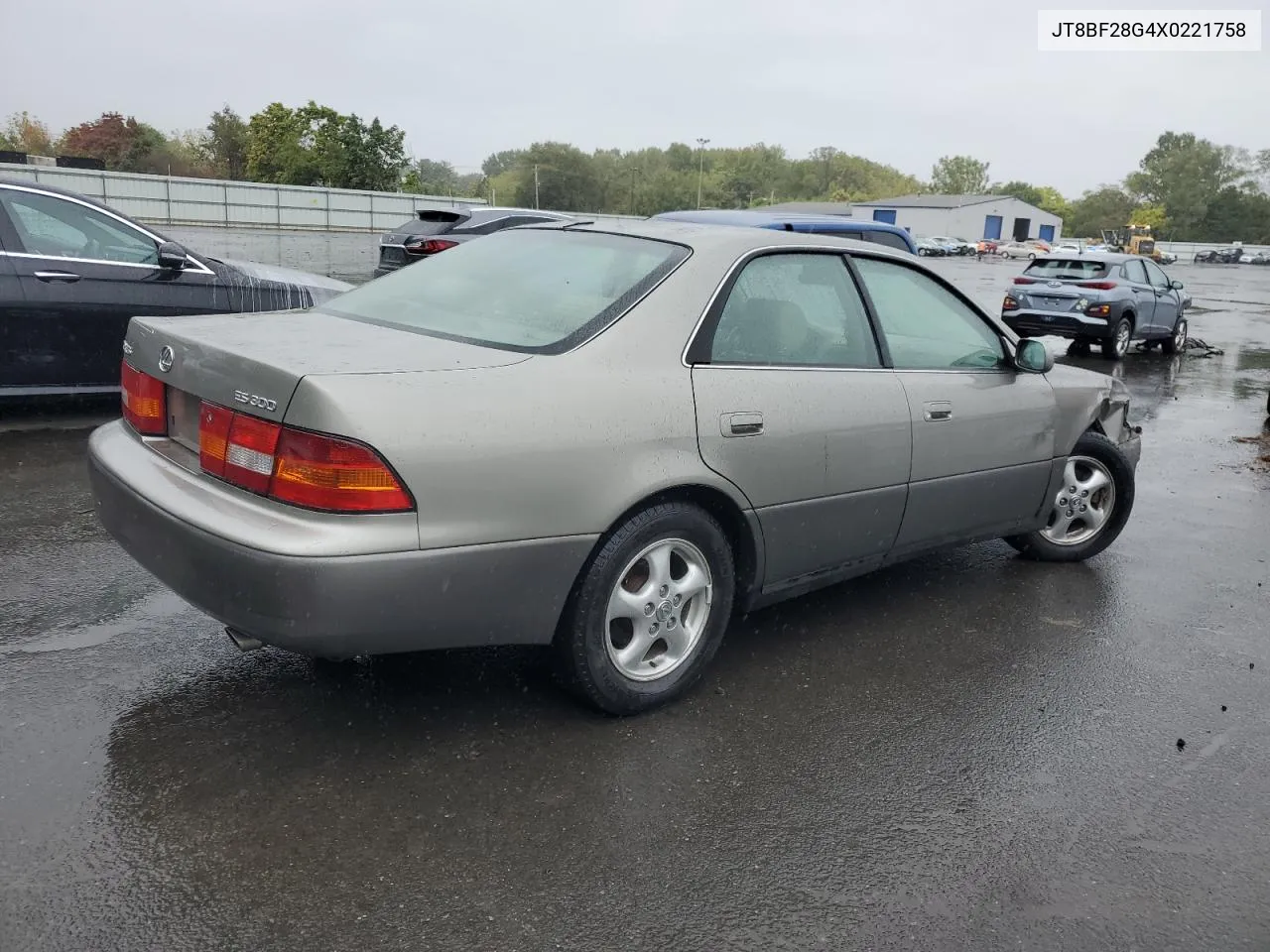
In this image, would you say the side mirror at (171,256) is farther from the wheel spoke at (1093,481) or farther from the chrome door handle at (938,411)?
the wheel spoke at (1093,481)

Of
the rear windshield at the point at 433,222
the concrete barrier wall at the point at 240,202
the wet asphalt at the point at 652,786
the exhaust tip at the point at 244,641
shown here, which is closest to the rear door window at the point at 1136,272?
the rear windshield at the point at 433,222

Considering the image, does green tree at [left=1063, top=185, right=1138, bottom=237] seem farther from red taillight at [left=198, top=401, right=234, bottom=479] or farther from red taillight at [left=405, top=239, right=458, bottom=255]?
red taillight at [left=198, top=401, right=234, bottom=479]

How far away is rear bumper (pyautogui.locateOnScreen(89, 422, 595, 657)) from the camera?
274 centimetres

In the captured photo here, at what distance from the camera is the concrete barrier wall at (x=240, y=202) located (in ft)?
107

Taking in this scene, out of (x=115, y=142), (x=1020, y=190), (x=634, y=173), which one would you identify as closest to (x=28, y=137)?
(x=115, y=142)

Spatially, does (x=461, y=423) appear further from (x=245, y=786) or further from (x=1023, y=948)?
(x=1023, y=948)

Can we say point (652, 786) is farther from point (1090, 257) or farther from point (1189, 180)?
point (1189, 180)

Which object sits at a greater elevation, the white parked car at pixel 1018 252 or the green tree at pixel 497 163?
the green tree at pixel 497 163

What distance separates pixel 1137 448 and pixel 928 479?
2056 millimetres

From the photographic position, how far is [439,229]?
14219mm

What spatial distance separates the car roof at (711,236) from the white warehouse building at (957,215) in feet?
331

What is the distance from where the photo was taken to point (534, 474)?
2.97 meters

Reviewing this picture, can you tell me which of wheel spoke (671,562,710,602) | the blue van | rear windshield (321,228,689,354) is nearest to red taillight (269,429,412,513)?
rear windshield (321,228,689,354)

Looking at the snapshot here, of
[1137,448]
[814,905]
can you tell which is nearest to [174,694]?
[814,905]
